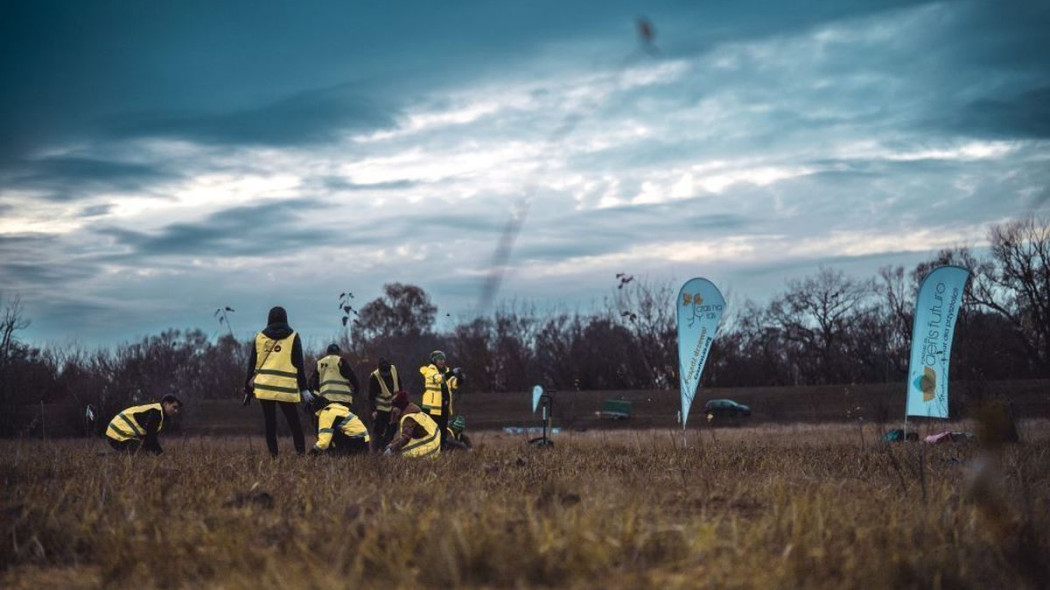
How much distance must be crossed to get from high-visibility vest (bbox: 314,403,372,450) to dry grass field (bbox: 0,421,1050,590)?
12.4 feet

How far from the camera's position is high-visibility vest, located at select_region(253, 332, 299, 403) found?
11.6 meters

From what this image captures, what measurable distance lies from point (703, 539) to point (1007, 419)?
4.99ft

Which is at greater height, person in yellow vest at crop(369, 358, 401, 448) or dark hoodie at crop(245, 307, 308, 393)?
dark hoodie at crop(245, 307, 308, 393)

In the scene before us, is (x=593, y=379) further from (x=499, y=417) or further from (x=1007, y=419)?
(x=1007, y=419)

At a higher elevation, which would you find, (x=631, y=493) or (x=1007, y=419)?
(x=1007, y=419)

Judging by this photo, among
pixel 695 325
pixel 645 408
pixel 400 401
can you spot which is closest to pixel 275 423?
pixel 400 401

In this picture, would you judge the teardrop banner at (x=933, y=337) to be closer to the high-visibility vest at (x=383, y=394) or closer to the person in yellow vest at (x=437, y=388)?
the person in yellow vest at (x=437, y=388)

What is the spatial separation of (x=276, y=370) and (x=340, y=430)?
1096 mm

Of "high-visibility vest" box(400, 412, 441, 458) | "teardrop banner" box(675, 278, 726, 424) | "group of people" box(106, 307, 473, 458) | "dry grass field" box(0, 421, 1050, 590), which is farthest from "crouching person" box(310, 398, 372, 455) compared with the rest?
Answer: "teardrop banner" box(675, 278, 726, 424)

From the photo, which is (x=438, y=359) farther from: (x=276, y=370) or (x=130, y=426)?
(x=130, y=426)

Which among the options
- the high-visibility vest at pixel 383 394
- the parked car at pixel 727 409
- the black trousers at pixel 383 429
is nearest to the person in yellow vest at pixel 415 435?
the black trousers at pixel 383 429

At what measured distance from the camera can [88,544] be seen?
210 inches

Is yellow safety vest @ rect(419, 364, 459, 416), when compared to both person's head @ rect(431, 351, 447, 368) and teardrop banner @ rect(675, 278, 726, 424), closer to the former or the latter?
person's head @ rect(431, 351, 447, 368)

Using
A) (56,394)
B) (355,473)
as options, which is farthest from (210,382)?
(355,473)
